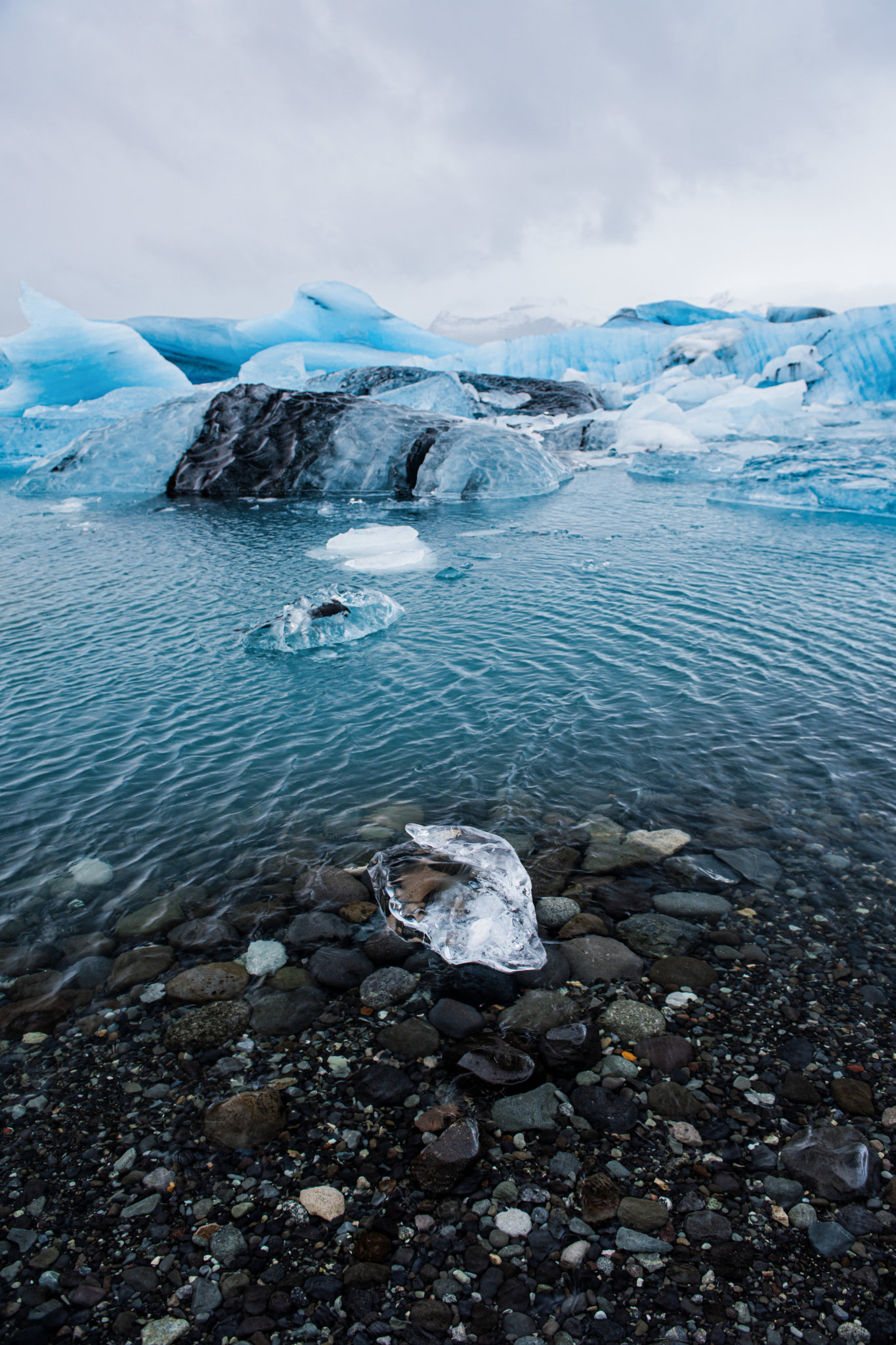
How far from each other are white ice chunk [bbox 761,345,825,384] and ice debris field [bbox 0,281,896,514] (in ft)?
0.34

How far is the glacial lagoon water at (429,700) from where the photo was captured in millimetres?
5312

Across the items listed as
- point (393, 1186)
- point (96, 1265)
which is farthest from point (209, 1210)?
point (393, 1186)

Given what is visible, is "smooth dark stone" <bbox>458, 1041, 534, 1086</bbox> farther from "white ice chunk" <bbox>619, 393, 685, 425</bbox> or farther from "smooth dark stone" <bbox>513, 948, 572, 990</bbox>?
"white ice chunk" <bbox>619, 393, 685, 425</bbox>

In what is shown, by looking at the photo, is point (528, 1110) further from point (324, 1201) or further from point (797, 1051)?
point (797, 1051)

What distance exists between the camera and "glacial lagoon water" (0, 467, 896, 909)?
531 cm

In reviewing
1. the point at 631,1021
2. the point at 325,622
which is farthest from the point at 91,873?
the point at 325,622

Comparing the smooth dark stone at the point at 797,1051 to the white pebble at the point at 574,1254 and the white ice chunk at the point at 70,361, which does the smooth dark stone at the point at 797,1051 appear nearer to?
the white pebble at the point at 574,1254

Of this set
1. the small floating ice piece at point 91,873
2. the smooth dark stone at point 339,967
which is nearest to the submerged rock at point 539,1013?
the smooth dark stone at point 339,967

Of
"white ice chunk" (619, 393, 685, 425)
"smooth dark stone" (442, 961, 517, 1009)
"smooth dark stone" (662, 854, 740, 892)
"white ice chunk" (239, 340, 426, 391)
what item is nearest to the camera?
"smooth dark stone" (442, 961, 517, 1009)

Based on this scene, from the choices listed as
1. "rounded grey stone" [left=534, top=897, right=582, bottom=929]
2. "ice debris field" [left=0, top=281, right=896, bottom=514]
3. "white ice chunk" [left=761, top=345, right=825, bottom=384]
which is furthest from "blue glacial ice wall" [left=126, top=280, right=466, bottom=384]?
"rounded grey stone" [left=534, top=897, right=582, bottom=929]

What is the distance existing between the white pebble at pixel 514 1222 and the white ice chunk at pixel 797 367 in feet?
147

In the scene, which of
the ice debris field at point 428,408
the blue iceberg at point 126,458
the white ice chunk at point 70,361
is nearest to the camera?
the ice debris field at point 428,408

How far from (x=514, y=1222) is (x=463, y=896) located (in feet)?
5.94

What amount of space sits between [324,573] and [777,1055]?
10.5 meters
